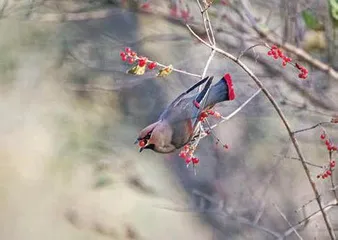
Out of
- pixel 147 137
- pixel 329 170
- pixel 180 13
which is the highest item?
pixel 147 137

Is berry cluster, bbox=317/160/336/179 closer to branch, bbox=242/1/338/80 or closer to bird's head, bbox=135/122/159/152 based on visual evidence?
bird's head, bbox=135/122/159/152

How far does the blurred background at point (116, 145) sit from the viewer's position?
2977 millimetres

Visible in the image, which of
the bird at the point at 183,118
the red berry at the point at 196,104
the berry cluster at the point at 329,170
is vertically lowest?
the berry cluster at the point at 329,170

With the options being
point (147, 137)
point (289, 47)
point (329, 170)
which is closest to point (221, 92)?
point (147, 137)

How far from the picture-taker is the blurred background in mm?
2977

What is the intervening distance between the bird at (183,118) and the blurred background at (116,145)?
144 centimetres

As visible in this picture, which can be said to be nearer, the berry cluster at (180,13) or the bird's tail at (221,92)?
the bird's tail at (221,92)

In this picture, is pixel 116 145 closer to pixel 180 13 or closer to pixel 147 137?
pixel 180 13

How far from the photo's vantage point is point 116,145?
324 cm

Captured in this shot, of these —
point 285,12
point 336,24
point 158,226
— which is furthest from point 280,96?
point 158,226

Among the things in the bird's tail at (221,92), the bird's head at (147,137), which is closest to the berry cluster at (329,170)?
the bird's tail at (221,92)

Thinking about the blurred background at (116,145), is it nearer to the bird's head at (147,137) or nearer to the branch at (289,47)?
the branch at (289,47)

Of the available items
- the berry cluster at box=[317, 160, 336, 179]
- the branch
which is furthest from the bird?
the branch

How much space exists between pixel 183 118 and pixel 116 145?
1962 mm
